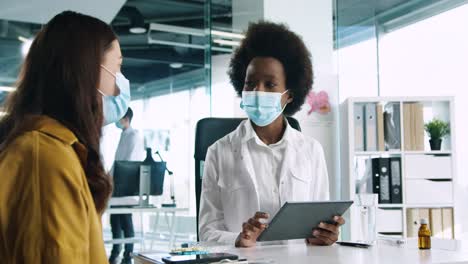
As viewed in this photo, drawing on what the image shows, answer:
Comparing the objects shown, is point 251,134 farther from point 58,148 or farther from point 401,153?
point 401,153

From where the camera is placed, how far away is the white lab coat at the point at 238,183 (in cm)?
221

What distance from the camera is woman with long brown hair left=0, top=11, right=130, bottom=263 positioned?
44.9 inches

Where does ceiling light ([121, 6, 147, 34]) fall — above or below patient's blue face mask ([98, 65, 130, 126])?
above

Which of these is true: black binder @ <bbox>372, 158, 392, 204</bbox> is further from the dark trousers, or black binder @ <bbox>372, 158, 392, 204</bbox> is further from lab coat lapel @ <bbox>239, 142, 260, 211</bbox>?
the dark trousers

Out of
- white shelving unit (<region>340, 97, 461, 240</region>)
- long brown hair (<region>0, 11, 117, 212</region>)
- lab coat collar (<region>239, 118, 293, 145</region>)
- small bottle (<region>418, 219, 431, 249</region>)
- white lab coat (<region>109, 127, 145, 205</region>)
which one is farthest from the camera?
white lab coat (<region>109, 127, 145, 205</region>)

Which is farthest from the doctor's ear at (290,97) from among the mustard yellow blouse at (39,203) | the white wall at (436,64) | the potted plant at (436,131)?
the white wall at (436,64)

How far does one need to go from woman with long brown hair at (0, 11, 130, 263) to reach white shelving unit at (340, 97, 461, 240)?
114 inches

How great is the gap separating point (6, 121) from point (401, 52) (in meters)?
5.29

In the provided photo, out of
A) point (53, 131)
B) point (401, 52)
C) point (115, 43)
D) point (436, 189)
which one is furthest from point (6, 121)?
point (401, 52)

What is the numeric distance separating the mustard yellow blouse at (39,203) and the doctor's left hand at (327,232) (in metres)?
0.96

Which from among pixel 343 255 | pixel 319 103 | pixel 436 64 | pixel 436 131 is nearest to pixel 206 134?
pixel 343 255

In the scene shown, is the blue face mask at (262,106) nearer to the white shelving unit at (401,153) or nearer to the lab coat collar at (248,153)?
the lab coat collar at (248,153)

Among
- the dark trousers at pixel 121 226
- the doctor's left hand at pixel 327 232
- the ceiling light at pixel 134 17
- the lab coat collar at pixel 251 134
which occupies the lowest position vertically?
the dark trousers at pixel 121 226

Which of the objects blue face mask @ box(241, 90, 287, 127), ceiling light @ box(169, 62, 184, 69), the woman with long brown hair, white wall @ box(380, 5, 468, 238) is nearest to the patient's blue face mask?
the woman with long brown hair
